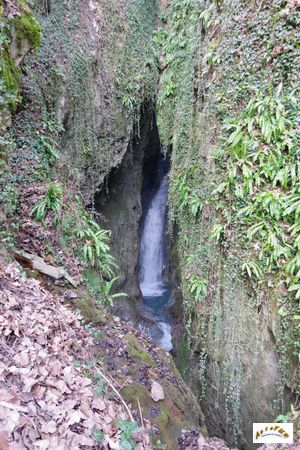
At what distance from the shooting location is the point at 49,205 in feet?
16.6

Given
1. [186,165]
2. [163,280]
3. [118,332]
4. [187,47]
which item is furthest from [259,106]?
[163,280]

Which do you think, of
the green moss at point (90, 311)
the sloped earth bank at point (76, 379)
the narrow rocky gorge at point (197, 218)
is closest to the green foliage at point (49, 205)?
the narrow rocky gorge at point (197, 218)

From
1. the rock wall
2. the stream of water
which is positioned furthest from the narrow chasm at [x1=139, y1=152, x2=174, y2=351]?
the rock wall

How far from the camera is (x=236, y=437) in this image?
17.2 ft

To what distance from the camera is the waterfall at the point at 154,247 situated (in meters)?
13.1

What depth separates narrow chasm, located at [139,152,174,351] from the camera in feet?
39.9

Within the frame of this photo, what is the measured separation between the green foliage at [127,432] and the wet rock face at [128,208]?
7.18 m

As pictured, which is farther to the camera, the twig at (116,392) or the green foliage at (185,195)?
the green foliage at (185,195)

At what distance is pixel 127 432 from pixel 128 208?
9.17m

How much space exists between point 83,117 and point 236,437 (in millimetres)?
7768

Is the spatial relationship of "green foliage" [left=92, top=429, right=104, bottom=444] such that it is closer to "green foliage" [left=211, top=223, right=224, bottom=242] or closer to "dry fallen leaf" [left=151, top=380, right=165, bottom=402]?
"dry fallen leaf" [left=151, top=380, right=165, bottom=402]

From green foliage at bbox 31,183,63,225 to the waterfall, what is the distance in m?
8.05

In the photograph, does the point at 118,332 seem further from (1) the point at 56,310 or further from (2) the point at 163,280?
(2) the point at 163,280

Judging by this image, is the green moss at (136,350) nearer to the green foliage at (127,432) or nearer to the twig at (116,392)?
the twig at (116,392)
